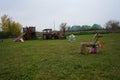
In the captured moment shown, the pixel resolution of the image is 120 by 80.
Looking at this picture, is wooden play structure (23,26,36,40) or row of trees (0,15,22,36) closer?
wooden play structure (23,26,36,40)

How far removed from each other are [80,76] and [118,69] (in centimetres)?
158

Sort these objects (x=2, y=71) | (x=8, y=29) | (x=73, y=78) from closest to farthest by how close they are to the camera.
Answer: (x=73, y=78)
(x=2, y=71)
(x=8, y=29)

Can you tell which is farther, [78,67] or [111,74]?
[78,67]

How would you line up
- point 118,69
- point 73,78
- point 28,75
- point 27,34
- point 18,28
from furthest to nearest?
point 18,28
point 27,34
point 118,69
point 28,75
point 73,78

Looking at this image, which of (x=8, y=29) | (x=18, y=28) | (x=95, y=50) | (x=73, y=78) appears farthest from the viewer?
(x=18, y=28)

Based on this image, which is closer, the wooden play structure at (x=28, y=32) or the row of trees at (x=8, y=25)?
the wooden play structure at (x=28, y=32)

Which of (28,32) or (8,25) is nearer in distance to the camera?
(28,32)

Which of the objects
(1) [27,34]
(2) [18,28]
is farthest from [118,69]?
(2) [18,28]

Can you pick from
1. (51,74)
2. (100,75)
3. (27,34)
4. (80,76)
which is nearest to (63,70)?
(51,74)

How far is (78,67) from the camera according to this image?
620 cm

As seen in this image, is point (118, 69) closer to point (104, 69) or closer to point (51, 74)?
point (104, 69)

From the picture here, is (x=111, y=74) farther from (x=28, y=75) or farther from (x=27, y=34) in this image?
(x=27, y=34)

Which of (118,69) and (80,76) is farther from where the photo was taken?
(118,69)

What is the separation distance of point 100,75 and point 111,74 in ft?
1.21
